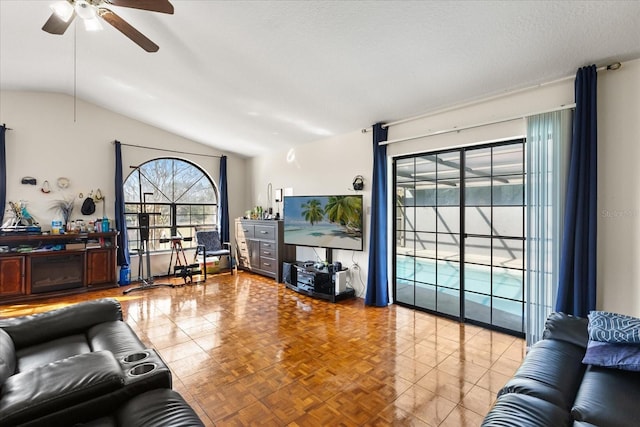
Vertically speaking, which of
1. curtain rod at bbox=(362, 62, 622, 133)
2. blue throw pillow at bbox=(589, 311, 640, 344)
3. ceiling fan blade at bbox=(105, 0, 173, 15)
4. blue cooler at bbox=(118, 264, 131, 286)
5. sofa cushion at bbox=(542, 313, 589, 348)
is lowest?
blue cooler at bbox=(118, 264, 131, 286)

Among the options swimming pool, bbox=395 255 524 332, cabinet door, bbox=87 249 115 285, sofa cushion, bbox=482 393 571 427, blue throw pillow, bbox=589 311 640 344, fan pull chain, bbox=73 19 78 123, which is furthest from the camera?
cabinet door, bbox=87 249 115 285

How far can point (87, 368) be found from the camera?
1.31 metres

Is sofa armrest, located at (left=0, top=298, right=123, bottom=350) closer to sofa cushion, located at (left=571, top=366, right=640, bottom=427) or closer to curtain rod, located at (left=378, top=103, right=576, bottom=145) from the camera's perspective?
sofa cushion, located at (left=571, top=366, right=640, bottom=427)

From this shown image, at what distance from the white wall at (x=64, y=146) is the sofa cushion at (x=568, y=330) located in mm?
5941

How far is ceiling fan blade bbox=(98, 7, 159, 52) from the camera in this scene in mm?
2146

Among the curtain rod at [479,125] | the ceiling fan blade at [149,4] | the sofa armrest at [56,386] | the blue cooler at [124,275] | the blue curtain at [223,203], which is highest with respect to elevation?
the ceiling fan blade at [149,4]

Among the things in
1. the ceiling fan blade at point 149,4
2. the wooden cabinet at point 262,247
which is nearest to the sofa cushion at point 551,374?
the ceiling fan blade at point 149,4

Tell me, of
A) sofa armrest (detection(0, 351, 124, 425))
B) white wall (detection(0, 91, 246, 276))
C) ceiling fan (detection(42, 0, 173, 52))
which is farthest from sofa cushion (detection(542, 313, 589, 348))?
white wall (detection(0, 91, 246, 276))

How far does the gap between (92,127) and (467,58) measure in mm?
5670

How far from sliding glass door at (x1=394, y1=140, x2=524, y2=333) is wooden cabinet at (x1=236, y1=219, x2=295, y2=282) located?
207 centimetres

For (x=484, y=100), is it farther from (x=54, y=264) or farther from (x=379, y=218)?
A: (x=54, y=264)

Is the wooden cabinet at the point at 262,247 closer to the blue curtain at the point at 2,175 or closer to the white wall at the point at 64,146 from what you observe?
the white wall at the point at 64,146

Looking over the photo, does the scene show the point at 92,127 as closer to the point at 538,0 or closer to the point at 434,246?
the point at 434,246

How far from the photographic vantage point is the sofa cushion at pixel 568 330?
1871mm
